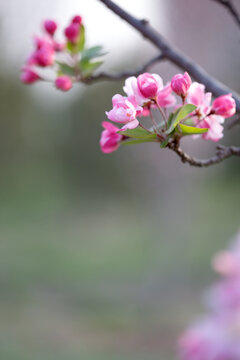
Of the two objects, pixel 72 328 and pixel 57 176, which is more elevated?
pixel 57 176

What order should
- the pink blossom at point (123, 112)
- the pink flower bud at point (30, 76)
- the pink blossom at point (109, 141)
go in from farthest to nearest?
the pink flower bud at point (30, 76) → the pink blossom at point (109, 141) → the pink blossom at point (123, 112)

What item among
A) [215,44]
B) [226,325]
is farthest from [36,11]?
[226,325]

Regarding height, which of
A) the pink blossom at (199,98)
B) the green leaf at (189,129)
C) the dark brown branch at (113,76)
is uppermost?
the dark brown branch at (113,76)

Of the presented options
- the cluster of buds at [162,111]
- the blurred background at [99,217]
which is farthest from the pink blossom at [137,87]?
the blurred background at [99,217]

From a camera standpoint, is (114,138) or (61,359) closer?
(114,138)

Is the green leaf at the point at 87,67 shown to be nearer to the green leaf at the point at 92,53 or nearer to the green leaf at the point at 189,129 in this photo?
the green leaf at the point at 92,53

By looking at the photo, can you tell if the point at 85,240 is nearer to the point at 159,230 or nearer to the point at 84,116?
the point at 159,230

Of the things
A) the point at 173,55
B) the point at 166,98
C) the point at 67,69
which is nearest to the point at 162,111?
the point at 166,98
